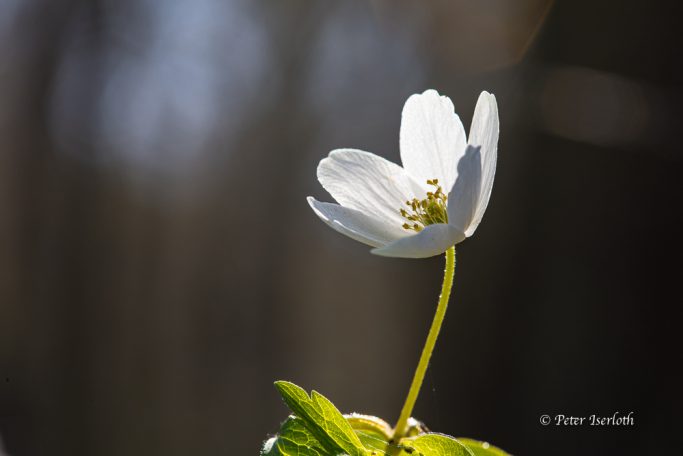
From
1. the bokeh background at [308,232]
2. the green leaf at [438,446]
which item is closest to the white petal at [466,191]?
the green leaf at [438,446]

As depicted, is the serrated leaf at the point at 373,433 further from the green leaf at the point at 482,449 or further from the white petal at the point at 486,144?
the white petal at the point at 486,144

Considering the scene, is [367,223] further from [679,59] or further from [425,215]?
[679,59]

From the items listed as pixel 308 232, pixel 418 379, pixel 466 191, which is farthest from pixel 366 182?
pixel 308 232

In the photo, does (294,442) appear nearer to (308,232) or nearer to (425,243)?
(425,243)

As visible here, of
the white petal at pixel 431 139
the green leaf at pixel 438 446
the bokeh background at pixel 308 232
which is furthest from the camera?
the bokeh background at pixel 308 232

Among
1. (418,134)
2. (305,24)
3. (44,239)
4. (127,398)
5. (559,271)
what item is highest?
(305,24)

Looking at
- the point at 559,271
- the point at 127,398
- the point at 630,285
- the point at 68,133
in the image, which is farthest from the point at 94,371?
the point at 630,285
